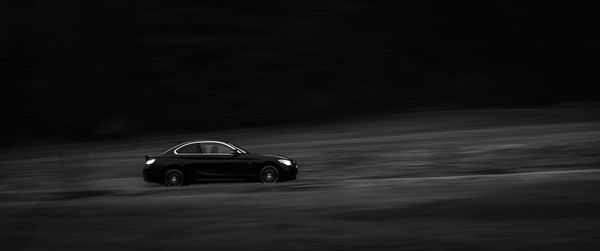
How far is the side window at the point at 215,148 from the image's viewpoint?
1795 centimetres

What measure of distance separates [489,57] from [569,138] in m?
21.9

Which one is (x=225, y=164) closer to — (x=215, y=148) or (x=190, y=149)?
(x=215, y=148)

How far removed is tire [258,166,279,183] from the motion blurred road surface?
43 centimetres

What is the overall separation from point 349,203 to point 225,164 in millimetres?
5417

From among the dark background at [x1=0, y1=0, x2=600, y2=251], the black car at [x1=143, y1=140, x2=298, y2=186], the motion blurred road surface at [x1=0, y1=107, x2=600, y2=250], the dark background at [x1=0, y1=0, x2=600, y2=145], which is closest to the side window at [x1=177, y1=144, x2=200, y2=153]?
the black car at [x1=143, y1=140, x2=298, y2=186]

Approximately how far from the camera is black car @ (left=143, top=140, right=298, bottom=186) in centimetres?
1770

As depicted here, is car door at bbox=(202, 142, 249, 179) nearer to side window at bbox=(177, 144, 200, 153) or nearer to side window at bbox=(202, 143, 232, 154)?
side window at bbox=(202, 143, 232, 154)

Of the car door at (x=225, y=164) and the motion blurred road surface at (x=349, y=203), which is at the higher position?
the car door at (x=225, y=164)

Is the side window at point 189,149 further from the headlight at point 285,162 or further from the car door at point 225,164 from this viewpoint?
the headlight at point 285,162

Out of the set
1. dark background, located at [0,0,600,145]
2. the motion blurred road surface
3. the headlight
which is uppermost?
dark background, located at [0,0,600,145]

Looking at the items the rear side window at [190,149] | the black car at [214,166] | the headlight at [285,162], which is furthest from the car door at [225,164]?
the headlight at [285,162]

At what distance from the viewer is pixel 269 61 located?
4347 centimetres

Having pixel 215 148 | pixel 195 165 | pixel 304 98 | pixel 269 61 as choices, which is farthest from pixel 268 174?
pixel 269 61

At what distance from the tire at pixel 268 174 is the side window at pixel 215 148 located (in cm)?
100
